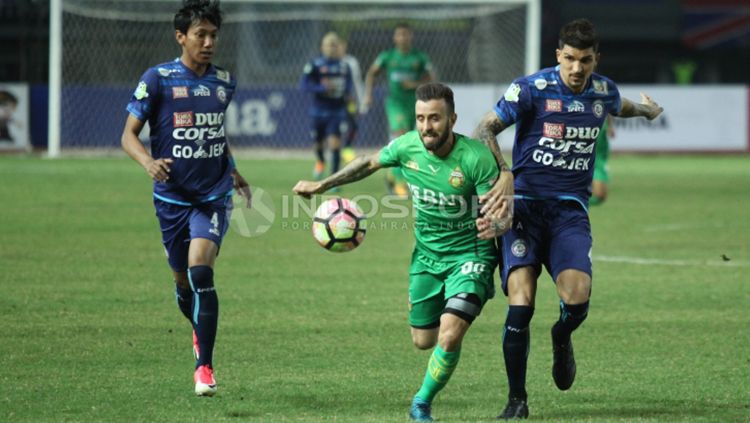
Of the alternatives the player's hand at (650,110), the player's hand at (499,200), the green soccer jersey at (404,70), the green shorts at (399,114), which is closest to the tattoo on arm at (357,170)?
the player's hand at (499,200)

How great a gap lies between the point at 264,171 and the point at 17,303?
13608mm

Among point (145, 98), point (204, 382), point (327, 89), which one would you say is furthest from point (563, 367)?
point (327, 89)

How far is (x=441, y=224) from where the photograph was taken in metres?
Answer: 7.15

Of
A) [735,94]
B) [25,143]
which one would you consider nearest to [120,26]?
[25,143]

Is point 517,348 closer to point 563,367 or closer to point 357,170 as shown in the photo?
point 563,367

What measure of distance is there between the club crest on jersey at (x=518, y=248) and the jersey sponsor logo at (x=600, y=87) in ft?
3.34

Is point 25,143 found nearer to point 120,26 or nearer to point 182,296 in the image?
point 120,26

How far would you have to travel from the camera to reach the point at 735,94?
30766 millimetres

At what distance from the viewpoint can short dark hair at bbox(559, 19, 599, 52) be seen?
724 centimetres

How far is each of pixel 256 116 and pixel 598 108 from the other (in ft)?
70.0

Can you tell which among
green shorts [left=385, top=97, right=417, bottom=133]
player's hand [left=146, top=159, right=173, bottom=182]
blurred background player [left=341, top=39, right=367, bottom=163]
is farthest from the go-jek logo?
player's hand [left=146, top=159, right=173, bottom=182]

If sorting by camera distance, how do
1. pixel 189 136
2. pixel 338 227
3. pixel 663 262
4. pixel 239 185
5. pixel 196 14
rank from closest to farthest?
1. pixel 338 227
2. pixel 196 14
3. pixel 189 136
4. pixel 239 185
5. pixel 663 262

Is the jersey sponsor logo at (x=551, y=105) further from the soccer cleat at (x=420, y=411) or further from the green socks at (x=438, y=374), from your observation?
the soccer cleat at (x=420, y=411)

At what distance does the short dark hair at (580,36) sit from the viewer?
724cm
